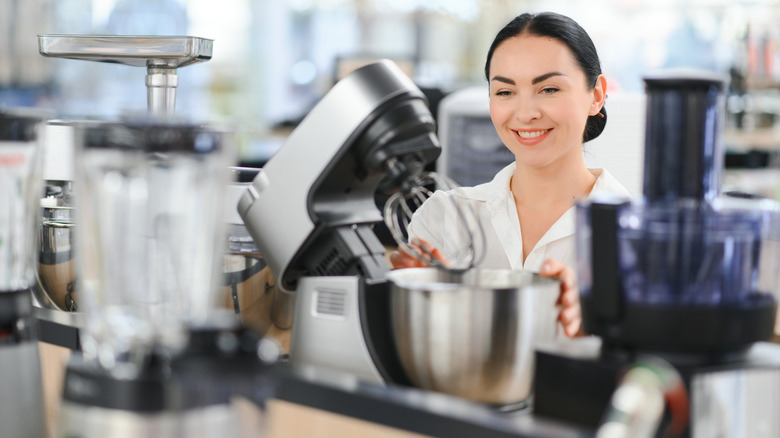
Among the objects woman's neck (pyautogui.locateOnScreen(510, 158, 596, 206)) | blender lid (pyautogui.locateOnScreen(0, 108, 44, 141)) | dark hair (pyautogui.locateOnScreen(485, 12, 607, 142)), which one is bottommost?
woman's neck (pyautogui.locateOnScreen(510, 158, 596, 206))

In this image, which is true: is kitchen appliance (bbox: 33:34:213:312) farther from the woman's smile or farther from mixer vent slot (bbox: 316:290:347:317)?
the woman's smile

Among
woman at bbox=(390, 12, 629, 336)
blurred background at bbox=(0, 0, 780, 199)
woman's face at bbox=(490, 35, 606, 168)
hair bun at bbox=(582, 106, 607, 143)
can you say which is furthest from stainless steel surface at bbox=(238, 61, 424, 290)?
blurred background at bbox=(0, 0, 780, 199)

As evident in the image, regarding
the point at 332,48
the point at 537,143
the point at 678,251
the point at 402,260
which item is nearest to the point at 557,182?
the point at 537,143

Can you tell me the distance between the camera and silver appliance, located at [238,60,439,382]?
3.01 ft

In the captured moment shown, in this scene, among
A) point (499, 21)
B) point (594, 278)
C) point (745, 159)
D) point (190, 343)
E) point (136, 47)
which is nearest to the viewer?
point (190, 343)

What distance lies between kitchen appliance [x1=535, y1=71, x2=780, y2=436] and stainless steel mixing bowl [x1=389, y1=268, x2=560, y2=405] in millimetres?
34

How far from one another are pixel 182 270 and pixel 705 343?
1.44 feet

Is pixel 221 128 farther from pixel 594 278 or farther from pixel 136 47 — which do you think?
pixel 136 47

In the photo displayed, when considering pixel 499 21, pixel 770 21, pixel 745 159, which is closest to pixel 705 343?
pixel 745 159

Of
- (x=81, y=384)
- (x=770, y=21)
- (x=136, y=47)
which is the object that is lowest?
(x=81, y=384)

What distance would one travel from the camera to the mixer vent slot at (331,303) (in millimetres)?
929

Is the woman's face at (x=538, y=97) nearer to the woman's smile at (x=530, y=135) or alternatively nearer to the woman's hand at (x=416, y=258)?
the woman's smile at (x=530, y=135)

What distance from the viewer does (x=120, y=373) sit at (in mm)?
649

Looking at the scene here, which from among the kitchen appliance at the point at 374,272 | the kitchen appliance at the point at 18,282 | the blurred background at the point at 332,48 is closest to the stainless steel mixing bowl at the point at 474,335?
the kitchen appliance at the point at 374,272
